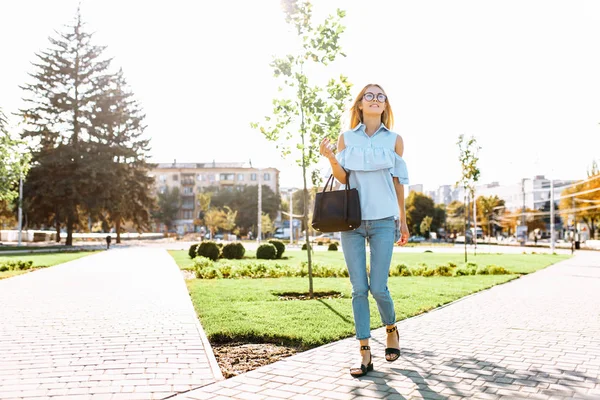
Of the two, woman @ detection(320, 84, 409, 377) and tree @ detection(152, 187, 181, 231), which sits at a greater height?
tree @ detection(152, 187, 181, 231)

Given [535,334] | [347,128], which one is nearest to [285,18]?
[347,128]

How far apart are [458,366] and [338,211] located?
168cm

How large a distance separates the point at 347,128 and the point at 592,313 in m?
5.72

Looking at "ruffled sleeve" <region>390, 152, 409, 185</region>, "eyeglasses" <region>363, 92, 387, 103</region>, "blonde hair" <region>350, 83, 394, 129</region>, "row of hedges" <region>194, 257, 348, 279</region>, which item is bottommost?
"row of hedges" <region>194, 257, 348, 279</region>

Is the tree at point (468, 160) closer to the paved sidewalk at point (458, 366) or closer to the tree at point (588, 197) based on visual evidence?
the paved sidewalk at point (458, 366)

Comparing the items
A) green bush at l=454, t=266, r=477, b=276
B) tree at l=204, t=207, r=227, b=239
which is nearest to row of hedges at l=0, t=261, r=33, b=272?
green bush at l=454, t=266, r=477, b=276

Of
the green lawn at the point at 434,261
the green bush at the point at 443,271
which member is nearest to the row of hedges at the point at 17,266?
the green lawn at the point at 434,261

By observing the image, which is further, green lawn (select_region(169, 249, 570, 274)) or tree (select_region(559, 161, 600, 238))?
tree (select_region(559, 161, 600, 238))

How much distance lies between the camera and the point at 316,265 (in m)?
16.2

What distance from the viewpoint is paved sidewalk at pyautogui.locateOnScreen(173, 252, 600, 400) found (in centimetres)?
395

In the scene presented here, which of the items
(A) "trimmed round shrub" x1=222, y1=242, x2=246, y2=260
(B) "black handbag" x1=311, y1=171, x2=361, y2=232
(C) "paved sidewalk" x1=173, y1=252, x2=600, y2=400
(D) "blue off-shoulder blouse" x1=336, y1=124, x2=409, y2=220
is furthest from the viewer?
(A) "trimmed round shrub" x1=222, y1=242, x2=246, y2=260

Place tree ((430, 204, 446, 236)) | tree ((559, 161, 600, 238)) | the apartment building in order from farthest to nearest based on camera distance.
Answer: the apartment building
tree ((430, 204, 446, 236))
tree ((559, 161, 600, 238))

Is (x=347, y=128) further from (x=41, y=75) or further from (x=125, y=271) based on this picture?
(x=41, y=75)

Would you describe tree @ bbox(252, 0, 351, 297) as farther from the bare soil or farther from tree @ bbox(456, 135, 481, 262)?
tree @ bbox(456, 135, 481, 262)
